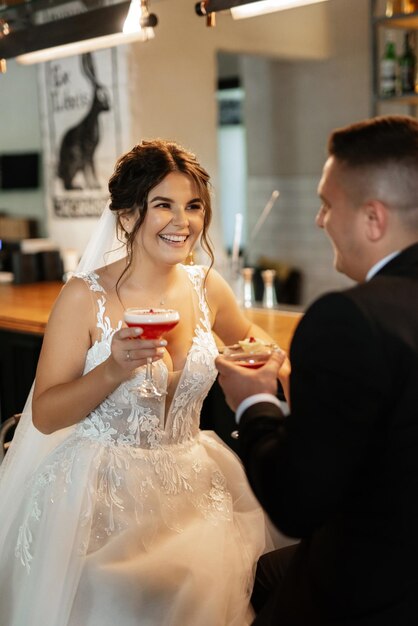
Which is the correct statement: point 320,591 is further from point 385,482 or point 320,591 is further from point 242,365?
point 242,365

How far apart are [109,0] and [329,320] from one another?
2.14 metres

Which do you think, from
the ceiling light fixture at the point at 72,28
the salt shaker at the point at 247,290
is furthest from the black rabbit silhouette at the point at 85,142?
the ceiling light fixture at the point at 72,28

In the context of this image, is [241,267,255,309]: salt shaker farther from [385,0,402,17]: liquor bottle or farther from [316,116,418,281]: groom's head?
[316,116,418,281]: groom's head

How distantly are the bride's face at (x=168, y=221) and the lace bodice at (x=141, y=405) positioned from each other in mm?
209

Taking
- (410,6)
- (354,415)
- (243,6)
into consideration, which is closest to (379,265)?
(354,415)

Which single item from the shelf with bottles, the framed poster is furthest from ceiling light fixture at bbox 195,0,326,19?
the framed poster

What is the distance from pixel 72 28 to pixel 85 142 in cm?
251

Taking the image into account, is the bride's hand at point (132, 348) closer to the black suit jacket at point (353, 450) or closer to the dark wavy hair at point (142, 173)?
the dark wavy hair at point (142, 173)

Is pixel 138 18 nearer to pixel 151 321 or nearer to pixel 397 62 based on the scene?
pixel 151 321

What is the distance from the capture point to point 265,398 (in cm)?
170

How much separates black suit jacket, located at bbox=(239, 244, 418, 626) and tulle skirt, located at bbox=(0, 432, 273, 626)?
616 millimetres

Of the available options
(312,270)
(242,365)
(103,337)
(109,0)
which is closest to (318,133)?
(312,270)

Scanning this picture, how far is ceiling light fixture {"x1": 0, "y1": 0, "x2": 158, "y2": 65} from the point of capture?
3010mm

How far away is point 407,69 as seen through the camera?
505 cm
